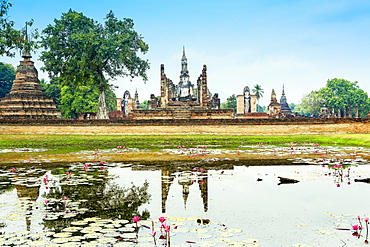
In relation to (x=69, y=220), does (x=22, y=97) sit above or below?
above

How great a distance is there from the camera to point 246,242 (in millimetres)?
4688

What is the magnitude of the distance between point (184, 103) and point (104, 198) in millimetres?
40678

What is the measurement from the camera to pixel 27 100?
42.1m

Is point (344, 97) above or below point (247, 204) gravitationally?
above


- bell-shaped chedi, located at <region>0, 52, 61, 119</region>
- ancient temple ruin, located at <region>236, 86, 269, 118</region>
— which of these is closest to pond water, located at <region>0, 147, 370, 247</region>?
bell-shaped chedi, located at <region>0, 52, 61, 119</region>

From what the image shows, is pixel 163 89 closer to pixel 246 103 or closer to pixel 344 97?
pixel 246 103

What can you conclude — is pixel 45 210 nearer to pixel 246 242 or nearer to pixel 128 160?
pixel 246 242

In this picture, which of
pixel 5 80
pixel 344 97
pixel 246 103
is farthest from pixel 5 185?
pixel 344 97

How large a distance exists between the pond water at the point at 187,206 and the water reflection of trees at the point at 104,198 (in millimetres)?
16

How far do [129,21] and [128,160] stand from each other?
2960 cm

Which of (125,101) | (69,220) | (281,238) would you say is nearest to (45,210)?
(69,220)

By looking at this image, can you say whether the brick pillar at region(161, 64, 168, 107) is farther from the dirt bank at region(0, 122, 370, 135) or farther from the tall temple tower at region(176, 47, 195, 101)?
the dirt bank at region(0, 122, 370, 135)

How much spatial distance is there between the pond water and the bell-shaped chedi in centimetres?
3250

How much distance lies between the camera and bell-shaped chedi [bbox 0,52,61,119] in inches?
1625
